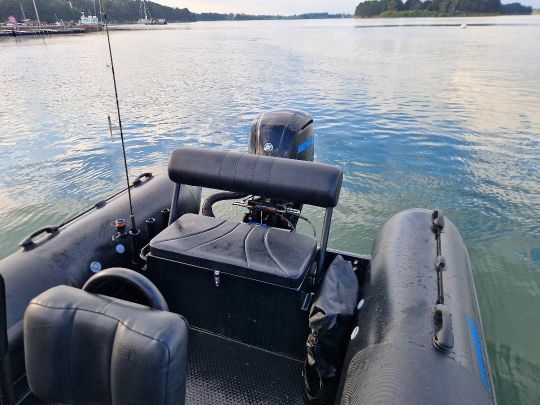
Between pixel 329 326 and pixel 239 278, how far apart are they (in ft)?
1.64

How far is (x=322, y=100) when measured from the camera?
493 inches

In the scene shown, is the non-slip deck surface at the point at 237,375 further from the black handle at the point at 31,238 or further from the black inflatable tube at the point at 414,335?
the black handle at the point at 31,238

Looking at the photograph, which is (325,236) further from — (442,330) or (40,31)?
(40,31)

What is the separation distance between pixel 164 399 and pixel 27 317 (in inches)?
22.3

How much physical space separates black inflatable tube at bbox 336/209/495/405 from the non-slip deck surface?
A: 0.42m

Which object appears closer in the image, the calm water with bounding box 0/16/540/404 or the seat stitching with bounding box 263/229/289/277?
the seat stitching with bounding box 263/229/289/277

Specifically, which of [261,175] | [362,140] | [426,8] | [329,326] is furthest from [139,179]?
[426,8]

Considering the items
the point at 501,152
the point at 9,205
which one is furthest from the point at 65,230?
the point at 501,152

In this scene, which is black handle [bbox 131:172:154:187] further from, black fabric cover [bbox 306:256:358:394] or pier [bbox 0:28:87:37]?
pier [bbox 0:28:87:37]

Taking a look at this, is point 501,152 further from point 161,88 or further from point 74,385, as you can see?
point 161,88

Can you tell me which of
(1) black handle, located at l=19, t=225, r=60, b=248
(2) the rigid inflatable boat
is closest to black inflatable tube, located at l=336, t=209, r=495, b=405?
(2) the rigid inflatable boat

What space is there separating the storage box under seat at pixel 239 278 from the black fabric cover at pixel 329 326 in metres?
0.13

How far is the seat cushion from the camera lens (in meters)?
2.00

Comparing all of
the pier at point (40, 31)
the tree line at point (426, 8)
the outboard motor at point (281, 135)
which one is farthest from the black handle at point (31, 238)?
the tree line at point (426, 8)
